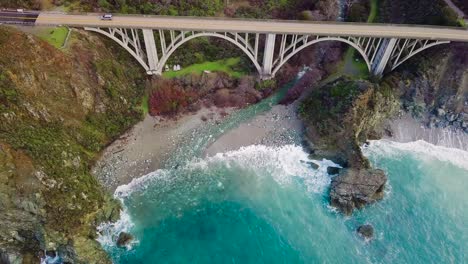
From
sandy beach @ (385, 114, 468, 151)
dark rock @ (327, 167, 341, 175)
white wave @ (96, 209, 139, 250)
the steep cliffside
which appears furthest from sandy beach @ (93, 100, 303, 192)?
sandy beach @ (385, 114, 468, 151)

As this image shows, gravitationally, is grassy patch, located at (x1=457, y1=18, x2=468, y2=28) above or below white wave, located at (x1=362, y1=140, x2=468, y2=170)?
above

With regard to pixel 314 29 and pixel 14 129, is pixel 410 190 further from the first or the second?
pixel 14 129

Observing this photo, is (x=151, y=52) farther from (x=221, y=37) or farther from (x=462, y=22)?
(x=462, y=22)

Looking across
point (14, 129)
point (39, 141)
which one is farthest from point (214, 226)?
point (14, 129)

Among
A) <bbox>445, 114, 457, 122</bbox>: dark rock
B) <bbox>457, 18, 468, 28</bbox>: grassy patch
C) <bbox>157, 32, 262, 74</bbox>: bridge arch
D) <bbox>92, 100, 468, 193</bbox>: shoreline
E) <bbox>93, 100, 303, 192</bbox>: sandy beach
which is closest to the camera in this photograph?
<bbox>93, 100, 303, 192</bbox>: sandy beach

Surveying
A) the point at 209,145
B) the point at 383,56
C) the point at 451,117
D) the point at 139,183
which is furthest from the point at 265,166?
the point at 451,117

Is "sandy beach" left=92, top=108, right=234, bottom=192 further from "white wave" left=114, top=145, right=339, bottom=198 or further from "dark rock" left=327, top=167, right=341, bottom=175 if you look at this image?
"dark rock" left=327, top=167, right=341, bottom=175
